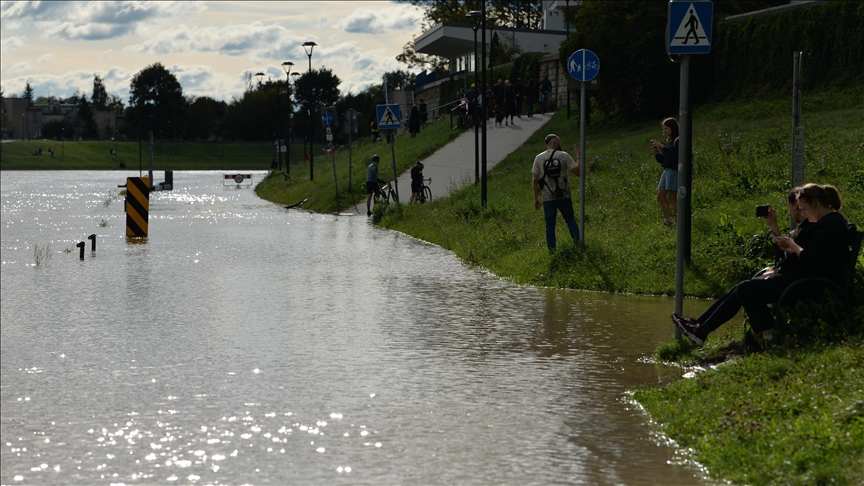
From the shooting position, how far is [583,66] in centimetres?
1559

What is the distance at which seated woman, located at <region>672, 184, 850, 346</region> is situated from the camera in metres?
8.45

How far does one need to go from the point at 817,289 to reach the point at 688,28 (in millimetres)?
2360

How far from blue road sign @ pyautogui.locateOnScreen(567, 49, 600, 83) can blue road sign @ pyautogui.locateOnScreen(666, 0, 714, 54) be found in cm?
597

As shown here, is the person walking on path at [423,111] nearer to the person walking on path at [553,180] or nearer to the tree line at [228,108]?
the person walking on path at [553,180]

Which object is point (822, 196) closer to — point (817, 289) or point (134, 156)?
point (817, 289)

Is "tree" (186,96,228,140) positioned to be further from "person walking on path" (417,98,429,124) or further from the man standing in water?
the man standing in water

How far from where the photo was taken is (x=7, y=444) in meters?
6.59

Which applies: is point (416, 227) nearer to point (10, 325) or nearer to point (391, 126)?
point (391, 126)

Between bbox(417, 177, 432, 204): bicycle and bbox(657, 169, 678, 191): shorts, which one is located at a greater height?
bbox(657, 169, 678, 191): shorts

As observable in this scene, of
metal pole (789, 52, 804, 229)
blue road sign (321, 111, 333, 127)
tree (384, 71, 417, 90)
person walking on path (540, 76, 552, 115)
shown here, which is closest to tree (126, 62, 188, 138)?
tree (384, 71, 417, 90)

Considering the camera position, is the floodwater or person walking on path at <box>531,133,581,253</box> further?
person walking on path at <box>531,133,581,253</box>

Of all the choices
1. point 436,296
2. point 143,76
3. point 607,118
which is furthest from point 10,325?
point 143,76

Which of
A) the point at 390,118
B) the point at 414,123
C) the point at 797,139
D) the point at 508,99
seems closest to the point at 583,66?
the point at 797,139

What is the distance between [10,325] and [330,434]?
18.6ft
